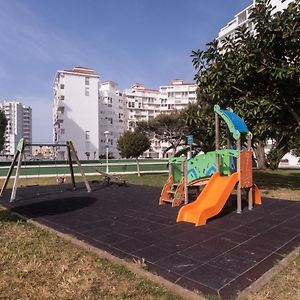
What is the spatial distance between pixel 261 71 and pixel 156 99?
94.3 meters

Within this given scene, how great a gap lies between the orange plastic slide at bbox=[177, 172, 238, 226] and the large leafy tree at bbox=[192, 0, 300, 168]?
136 inches

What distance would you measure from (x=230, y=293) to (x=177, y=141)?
2059 inches

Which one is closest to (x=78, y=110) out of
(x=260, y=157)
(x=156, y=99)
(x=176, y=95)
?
(x=156, y=99)

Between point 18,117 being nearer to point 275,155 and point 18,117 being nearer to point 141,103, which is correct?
point 141,103

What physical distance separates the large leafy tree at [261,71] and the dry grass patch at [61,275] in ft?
24.3

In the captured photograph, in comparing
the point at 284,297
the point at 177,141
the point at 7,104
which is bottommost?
the point at 284,297

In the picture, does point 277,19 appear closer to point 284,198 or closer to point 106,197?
point 284,198

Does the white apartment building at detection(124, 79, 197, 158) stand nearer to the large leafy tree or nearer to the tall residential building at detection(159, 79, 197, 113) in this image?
the tall residential building at detection(159, 79, 197, 113)

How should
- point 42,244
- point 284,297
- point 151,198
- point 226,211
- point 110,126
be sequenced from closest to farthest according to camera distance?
point 284,297 < point 42,244 < point 226,211 < point 151,198 < point 110,126

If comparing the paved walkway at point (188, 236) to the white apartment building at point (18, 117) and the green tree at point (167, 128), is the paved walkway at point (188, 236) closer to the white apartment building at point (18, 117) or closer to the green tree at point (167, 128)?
the green tree at point (167, 128)

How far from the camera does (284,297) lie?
329 cm

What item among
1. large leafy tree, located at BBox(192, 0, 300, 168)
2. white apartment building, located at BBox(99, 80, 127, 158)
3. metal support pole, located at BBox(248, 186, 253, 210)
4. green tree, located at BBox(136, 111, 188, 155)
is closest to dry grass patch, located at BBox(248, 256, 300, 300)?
metal support pole, located at BBox(248, 186, 253, 210)

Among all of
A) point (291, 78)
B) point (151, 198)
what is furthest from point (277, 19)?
point (151, 198)

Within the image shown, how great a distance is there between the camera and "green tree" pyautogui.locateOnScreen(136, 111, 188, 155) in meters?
54.7
